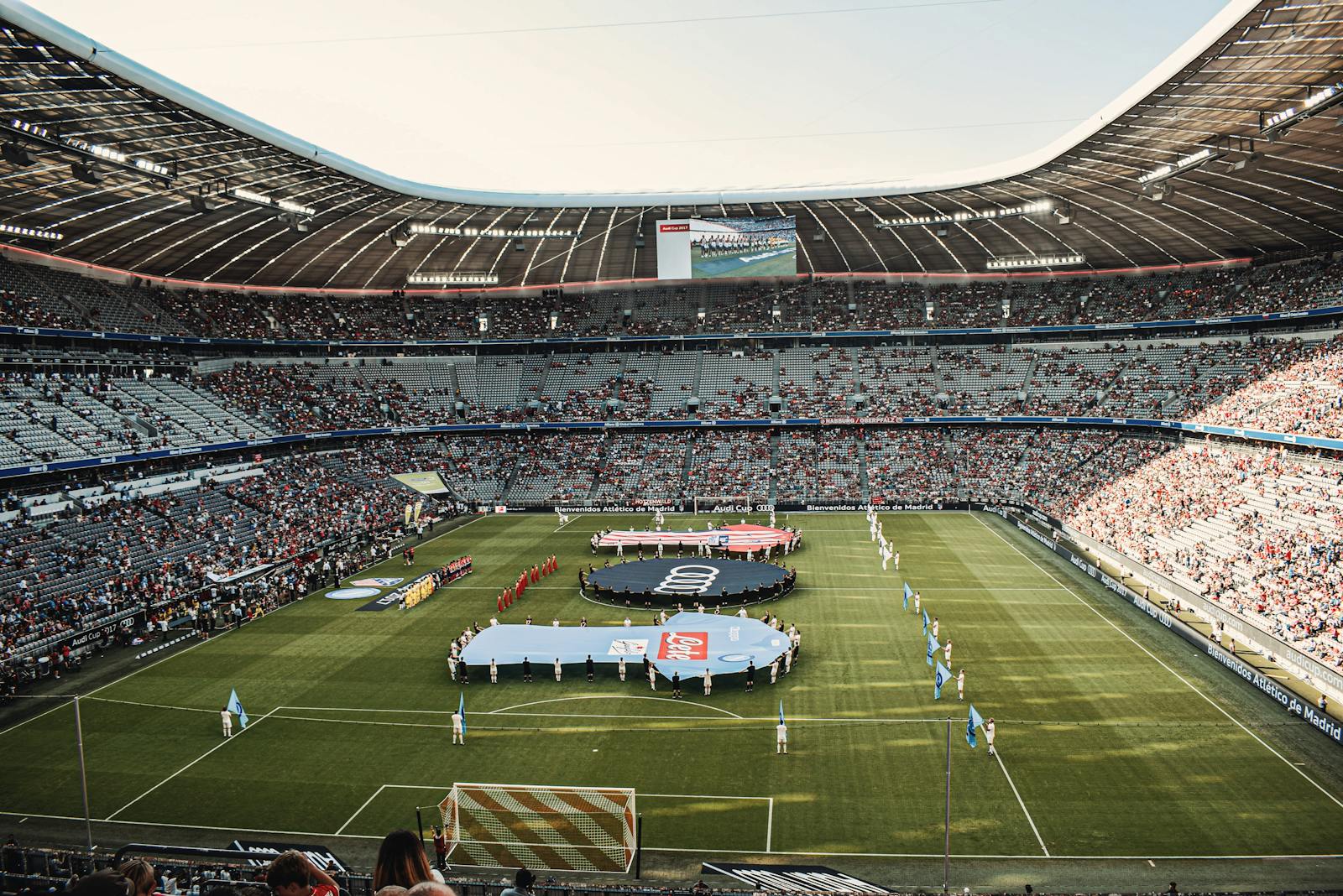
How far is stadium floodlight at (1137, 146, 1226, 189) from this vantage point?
33500 mm

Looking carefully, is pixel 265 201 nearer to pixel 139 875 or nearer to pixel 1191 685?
pixel 139 875

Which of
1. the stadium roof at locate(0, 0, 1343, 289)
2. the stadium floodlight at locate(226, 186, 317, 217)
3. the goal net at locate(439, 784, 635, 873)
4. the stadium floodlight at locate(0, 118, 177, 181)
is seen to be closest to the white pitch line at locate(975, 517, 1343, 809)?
the goal net at locate(439, 784, 635, 873)

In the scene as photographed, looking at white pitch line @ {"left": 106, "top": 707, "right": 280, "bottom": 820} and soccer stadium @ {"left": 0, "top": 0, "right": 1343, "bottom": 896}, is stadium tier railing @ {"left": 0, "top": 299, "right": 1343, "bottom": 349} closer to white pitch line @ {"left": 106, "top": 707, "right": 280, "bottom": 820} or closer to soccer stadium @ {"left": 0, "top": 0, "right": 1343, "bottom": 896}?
soccer stadium @ {"left": 0, "top": 0, "right": 1343, "bottom": 896}

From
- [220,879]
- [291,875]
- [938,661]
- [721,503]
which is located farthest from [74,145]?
[721,503]

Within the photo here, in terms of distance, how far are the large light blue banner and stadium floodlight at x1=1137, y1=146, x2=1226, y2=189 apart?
85.5ft

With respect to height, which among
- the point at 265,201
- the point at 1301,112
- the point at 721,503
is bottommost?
the point at 721,503

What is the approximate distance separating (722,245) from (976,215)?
15.9 meters

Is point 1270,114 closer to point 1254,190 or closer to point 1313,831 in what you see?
point 1254,190

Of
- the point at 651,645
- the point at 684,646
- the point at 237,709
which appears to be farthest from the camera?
the point at 651,645

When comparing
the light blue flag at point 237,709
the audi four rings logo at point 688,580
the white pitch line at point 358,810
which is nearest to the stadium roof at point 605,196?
the light blue flag at point 237,709

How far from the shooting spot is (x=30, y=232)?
4544 centimetres

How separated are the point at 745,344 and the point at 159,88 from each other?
165ft

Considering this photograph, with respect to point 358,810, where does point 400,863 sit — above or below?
above

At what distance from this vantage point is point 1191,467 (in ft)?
149
